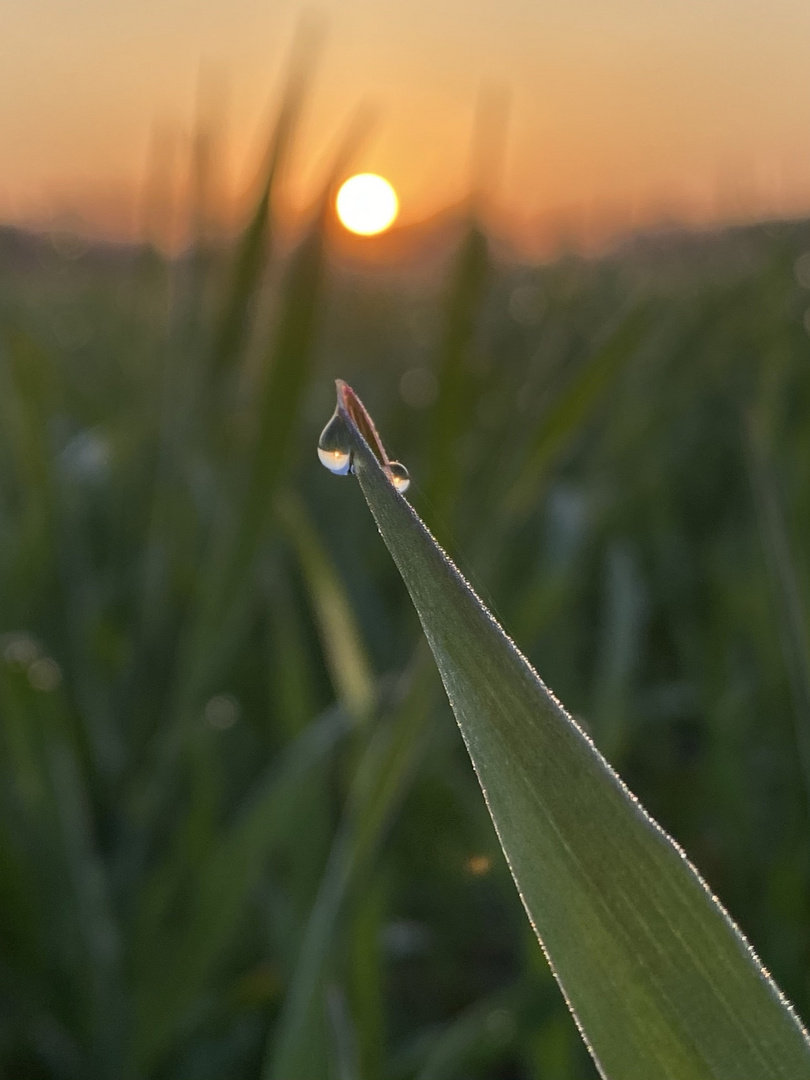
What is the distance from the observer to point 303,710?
0.54 meters

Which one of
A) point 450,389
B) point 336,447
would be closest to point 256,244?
point 450,389

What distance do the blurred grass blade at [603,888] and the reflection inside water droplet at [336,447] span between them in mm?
Answer: 25

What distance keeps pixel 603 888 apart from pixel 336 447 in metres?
0.07

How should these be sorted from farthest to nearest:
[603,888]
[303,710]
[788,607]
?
[303,710]
[788,607]
[603,888]

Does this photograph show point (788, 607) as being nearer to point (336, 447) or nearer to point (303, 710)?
point (336, 447)

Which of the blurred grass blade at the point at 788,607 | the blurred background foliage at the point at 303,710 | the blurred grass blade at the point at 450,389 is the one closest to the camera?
the blurred grass blade at the point at 788,607

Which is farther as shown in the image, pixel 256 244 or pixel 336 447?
pixel 256 244

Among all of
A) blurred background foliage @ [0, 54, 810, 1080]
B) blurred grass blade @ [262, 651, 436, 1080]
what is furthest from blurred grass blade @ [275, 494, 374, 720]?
blurred grass blade @ [262, 651, 436, 1080]

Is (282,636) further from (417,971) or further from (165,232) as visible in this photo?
(165,232)

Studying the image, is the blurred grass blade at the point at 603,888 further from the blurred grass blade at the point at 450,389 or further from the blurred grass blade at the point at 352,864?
the blurred grass blade at the point at 450,389

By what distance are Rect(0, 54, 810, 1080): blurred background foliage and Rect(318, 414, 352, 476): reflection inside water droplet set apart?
2cm

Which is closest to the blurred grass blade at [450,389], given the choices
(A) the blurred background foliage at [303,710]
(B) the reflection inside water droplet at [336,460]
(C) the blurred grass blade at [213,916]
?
(A) the blurred background foliage at [303,710]

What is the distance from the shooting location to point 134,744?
0.62m

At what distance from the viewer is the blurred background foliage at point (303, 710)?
1.30ft
